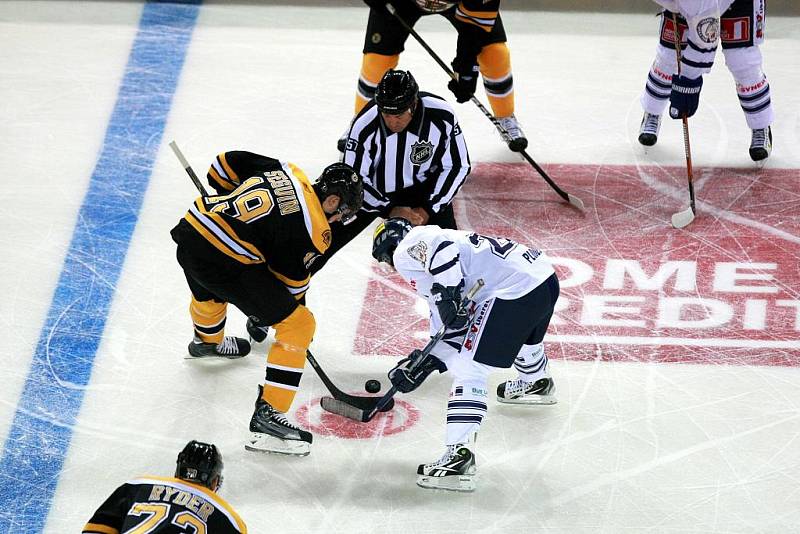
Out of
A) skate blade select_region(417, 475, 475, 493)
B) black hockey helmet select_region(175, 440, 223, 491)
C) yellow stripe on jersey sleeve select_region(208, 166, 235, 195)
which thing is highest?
yellow stripe on jersey sleeve select_region(208, 166, 235, 195)

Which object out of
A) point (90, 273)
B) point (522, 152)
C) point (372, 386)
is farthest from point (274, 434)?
point (522, 152)

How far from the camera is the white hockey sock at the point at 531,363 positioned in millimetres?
4125

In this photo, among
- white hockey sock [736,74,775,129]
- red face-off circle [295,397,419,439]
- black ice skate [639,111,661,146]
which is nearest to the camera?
red face-off circle [295,397,419,439]

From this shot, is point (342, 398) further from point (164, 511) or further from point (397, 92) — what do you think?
point (164, 511)

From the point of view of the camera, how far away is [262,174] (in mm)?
4023

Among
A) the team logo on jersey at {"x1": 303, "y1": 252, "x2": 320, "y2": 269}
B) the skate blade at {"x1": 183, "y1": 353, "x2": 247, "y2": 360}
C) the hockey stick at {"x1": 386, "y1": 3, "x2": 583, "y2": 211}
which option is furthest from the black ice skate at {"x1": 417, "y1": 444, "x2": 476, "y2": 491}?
the hockey stick at {"x1": 386, "y1": 3, "x2": 583, "y2": 211}

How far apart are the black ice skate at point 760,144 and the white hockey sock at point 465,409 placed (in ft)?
6.93

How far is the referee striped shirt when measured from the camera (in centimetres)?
445

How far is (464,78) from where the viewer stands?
525 centimetres

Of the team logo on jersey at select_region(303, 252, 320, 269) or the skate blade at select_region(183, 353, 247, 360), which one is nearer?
the team logo on jersey at select_region(303, 252, 320, 269)

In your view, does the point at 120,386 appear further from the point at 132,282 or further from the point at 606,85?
the point at 606,85

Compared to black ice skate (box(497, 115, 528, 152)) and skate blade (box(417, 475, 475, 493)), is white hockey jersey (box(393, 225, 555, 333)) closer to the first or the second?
skate blade (box(417, 475, 475, 493))

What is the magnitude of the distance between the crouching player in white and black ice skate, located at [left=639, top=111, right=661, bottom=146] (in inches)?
72.6

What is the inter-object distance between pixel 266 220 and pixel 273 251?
0.46ft
